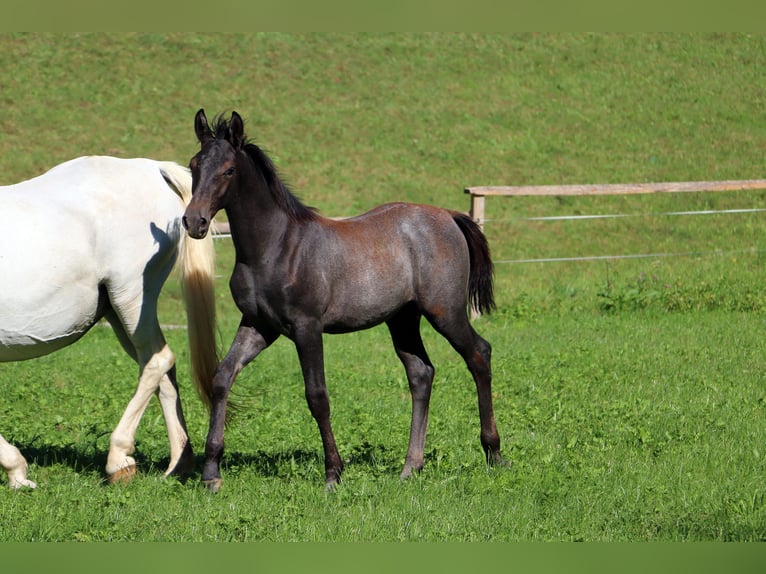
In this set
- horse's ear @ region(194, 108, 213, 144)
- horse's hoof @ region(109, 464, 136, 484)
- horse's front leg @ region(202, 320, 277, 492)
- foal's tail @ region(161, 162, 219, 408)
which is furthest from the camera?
foal's tail @ region(161, 162, 219, 408)

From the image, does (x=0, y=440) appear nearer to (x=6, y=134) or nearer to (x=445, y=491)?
(x=445, y=491)

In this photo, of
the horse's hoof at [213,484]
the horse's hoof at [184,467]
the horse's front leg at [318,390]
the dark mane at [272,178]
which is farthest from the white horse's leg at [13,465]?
the dark mane at [272,178]

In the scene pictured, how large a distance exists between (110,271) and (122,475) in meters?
1.31

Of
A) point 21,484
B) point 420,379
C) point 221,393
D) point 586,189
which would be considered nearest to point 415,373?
point 420,379

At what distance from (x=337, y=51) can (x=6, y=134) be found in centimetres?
848

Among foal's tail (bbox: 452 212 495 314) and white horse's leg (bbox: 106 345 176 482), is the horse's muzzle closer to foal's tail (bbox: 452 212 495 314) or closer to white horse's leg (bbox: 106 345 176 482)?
white horse's leg (bbox: 106 345 176 482)

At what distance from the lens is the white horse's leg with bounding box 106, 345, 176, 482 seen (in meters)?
6.31

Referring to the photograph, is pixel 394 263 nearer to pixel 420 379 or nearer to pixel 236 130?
pixel 420 379

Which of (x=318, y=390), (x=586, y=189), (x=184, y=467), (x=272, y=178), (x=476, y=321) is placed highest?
(x=272, y=178)

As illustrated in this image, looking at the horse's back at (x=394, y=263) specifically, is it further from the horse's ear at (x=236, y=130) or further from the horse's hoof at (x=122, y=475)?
the horse's hoof at (x=122, y=475)

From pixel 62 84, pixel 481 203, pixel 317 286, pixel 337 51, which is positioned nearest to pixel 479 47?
pixel 337 51

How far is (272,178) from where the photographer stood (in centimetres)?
587

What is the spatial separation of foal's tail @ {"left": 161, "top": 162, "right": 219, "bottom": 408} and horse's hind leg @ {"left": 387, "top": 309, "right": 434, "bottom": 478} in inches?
49.4

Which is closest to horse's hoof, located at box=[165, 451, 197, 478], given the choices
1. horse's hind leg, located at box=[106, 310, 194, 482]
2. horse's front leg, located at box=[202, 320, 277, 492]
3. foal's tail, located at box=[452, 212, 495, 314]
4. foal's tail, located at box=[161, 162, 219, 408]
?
horse's hind leg, located at box=[106, 310, 194, 482]
